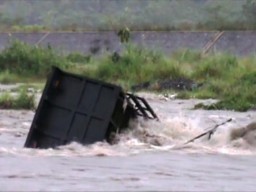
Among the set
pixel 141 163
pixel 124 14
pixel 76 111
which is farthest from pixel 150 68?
pixel 124 14

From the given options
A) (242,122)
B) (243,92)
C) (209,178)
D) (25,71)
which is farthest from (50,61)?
(209,178)

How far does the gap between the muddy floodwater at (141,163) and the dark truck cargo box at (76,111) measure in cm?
25

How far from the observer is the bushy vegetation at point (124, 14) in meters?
62.9

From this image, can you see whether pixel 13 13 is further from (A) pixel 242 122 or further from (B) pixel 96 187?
(B) pixel 96 187

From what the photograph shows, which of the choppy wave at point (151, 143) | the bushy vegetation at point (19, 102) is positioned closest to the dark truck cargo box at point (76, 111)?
the choppy wave at point (151, 143)

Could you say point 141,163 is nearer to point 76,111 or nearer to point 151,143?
point 76,111

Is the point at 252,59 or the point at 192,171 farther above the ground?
the point at 252,59

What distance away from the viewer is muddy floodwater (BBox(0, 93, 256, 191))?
1429 cm

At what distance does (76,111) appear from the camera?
18.3 m

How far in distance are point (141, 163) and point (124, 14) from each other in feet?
204

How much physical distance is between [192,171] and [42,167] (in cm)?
252

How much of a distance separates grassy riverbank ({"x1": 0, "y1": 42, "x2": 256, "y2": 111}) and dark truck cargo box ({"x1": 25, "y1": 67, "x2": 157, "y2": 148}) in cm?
1355

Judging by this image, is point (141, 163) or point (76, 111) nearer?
point (141, 163)

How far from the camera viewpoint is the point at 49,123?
1856cm
